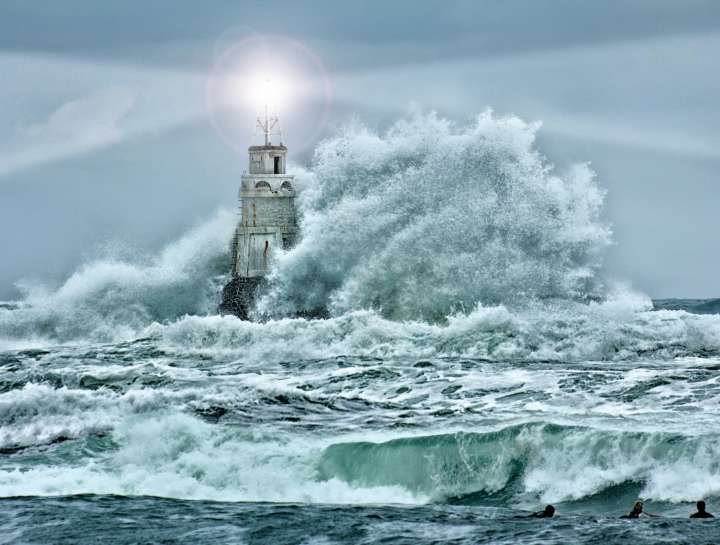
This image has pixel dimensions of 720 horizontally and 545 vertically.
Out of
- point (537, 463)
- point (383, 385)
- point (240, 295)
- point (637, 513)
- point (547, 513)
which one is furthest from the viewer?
point (240, 295)

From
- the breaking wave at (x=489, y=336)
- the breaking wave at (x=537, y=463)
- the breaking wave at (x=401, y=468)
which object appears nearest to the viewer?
the breaking wave at (x=537, y=463)

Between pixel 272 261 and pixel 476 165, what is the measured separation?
9.86 meters

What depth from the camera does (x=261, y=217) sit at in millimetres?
46156

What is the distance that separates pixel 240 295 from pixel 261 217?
4.32m

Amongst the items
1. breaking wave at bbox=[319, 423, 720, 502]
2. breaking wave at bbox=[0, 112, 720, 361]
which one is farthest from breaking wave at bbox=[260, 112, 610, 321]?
breaking wave at bbox=[319, 423, 720, 502]

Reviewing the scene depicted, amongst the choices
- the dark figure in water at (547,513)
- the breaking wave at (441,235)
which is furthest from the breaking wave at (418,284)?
the dark figure in water at (547,513)

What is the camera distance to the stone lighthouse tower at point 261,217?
148 feet

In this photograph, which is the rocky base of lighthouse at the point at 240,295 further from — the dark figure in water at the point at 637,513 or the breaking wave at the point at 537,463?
A: the dark figure in water at the point at 637,513

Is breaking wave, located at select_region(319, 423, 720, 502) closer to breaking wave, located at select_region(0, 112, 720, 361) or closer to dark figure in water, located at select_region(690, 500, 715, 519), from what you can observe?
dark figure in water, located at select_region(690, 500, 715, 519)

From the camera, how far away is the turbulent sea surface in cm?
1703

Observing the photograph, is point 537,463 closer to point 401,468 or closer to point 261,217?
point 401,468

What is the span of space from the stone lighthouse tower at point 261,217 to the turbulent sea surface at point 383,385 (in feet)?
3.10

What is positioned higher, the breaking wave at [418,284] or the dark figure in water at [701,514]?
the breaking wave at [418,284]

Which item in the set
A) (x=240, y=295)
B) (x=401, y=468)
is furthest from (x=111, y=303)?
(x=401, y=468)
